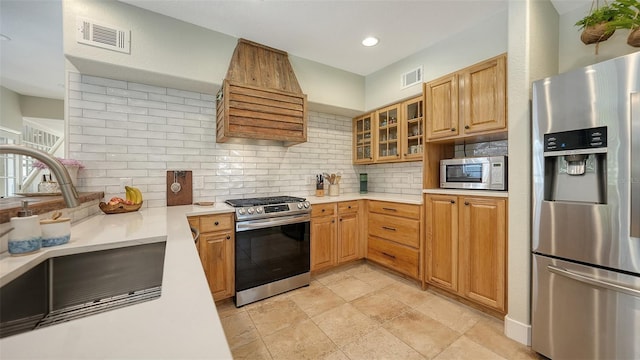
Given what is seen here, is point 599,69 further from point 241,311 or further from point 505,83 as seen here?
point 241,311

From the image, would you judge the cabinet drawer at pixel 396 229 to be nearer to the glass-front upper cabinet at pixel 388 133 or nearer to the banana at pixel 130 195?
the glass-front upper cabinet at pixel 388 133

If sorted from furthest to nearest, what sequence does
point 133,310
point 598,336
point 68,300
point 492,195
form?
point 492,195 < point 598,336 < point 68,300 < point 133,310

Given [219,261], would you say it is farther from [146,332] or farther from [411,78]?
[411,78]

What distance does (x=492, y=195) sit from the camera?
2.01 meters

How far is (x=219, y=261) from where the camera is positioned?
2.26 m

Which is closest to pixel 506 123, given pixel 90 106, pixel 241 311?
pixel 241 311

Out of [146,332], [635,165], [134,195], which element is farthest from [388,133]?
[146,332]

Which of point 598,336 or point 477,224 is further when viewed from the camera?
point 477,224

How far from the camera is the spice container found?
87 centimetres

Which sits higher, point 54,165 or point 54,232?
point 54,165

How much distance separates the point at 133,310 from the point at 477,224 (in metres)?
2.37

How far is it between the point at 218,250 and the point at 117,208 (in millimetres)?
842

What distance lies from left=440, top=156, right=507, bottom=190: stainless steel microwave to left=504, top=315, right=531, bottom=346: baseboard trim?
1.01 meters

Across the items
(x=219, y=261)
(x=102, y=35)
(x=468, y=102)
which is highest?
(x=102, y=35)
